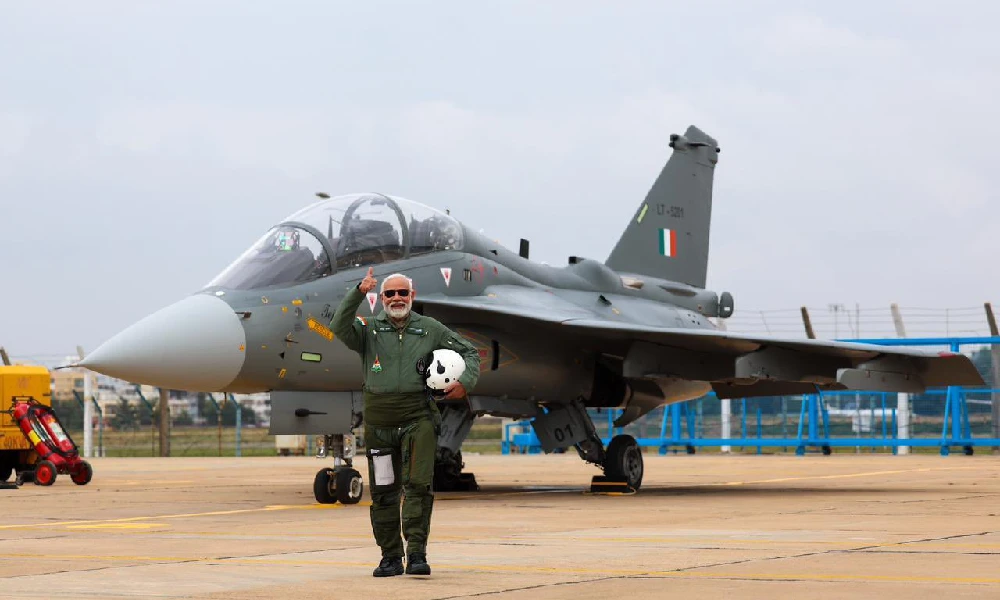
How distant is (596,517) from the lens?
11.1m

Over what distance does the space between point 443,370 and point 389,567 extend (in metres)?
1.05

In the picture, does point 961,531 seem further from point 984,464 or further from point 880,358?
point 984,464

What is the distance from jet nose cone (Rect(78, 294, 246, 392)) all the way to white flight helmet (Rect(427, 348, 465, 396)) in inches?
217

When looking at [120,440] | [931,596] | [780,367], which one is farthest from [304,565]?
[120,440]

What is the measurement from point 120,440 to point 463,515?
36215mm

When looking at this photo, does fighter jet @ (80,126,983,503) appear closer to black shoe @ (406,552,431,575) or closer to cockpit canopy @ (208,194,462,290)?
cockpit canopy @ (208,194,462,290)

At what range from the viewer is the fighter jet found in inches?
501

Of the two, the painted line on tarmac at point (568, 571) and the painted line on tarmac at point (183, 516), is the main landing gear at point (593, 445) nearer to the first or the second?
the painted line on tarmac at point (183, 516)

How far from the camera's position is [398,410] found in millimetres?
7355

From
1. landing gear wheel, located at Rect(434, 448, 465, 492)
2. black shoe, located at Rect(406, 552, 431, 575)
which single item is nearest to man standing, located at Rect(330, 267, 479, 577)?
black shoe, located at Rect(406, 552, 431, 575)

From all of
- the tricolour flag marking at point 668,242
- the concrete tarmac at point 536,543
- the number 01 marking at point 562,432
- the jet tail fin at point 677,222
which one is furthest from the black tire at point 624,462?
the tricolour flag marking at point 668,242

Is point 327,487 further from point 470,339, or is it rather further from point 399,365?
point 399,365

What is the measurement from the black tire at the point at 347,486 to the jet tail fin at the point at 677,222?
22.0 ft

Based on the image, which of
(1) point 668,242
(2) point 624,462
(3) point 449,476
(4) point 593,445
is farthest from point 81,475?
(1) point 668,242
